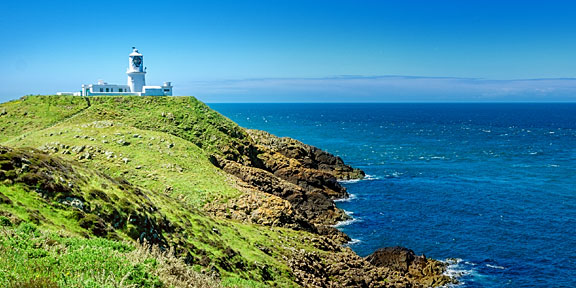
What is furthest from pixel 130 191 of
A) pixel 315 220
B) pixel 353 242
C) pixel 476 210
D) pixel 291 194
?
pixel 476 210

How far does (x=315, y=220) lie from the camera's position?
50.0 meters

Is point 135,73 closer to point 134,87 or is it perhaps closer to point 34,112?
point 134,87

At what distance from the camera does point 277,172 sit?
65062mm

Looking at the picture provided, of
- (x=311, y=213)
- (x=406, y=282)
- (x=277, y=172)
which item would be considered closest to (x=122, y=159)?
(x=311, y=213)

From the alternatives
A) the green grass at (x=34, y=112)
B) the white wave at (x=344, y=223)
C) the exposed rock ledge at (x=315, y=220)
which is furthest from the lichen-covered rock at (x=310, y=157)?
the green grass at (x=34, y=112)

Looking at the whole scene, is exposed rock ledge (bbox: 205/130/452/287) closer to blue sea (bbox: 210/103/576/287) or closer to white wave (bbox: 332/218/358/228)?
white wave (bbox: 332/218/358/228)

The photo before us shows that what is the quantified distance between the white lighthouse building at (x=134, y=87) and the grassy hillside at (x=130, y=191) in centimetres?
927

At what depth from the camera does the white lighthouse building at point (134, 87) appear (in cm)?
7694

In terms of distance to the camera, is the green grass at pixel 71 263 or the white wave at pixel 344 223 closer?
the green grass at pixel 71 263

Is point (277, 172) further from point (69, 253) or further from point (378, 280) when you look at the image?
point (69, 253)

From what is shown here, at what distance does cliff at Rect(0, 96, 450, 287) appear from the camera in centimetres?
1563

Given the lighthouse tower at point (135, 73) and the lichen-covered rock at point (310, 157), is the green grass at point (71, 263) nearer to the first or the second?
the lichen-covered rock at point (310, 157)

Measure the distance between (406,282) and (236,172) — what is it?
81.8 ft

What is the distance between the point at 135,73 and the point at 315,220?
48.4m
